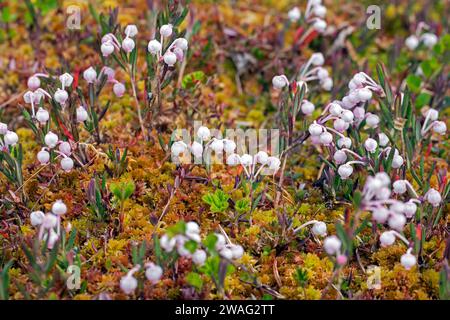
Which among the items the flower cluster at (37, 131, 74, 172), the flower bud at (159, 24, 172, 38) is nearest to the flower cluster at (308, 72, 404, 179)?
the flower bud at (159, 24, 172, 38)

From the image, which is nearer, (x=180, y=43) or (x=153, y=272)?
(x=153, y=272)

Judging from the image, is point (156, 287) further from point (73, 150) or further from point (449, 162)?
point (449, 162)

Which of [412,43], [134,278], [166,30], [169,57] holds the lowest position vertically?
[134,278]

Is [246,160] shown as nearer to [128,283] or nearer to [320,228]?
[320,228]

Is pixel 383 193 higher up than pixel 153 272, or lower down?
higher up

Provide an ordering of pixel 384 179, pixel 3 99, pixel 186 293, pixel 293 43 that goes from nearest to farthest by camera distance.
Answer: pixel 384 179, pixel 186 293, pixel 3 99, pixel 293 43

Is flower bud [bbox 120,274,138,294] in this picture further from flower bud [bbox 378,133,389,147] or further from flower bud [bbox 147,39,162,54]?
flower bud [bbox 378,133,389,147]

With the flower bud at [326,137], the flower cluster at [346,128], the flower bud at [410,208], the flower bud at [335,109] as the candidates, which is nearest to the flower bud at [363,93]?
the flower cluster at [346,128]

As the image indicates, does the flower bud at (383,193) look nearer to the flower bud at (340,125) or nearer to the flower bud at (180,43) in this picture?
the flower bud at (340,125)

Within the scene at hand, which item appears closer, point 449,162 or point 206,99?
point 449,162

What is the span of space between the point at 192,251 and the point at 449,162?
71.7 inches

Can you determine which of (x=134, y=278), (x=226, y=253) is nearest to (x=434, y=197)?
(x=226, y=253)
